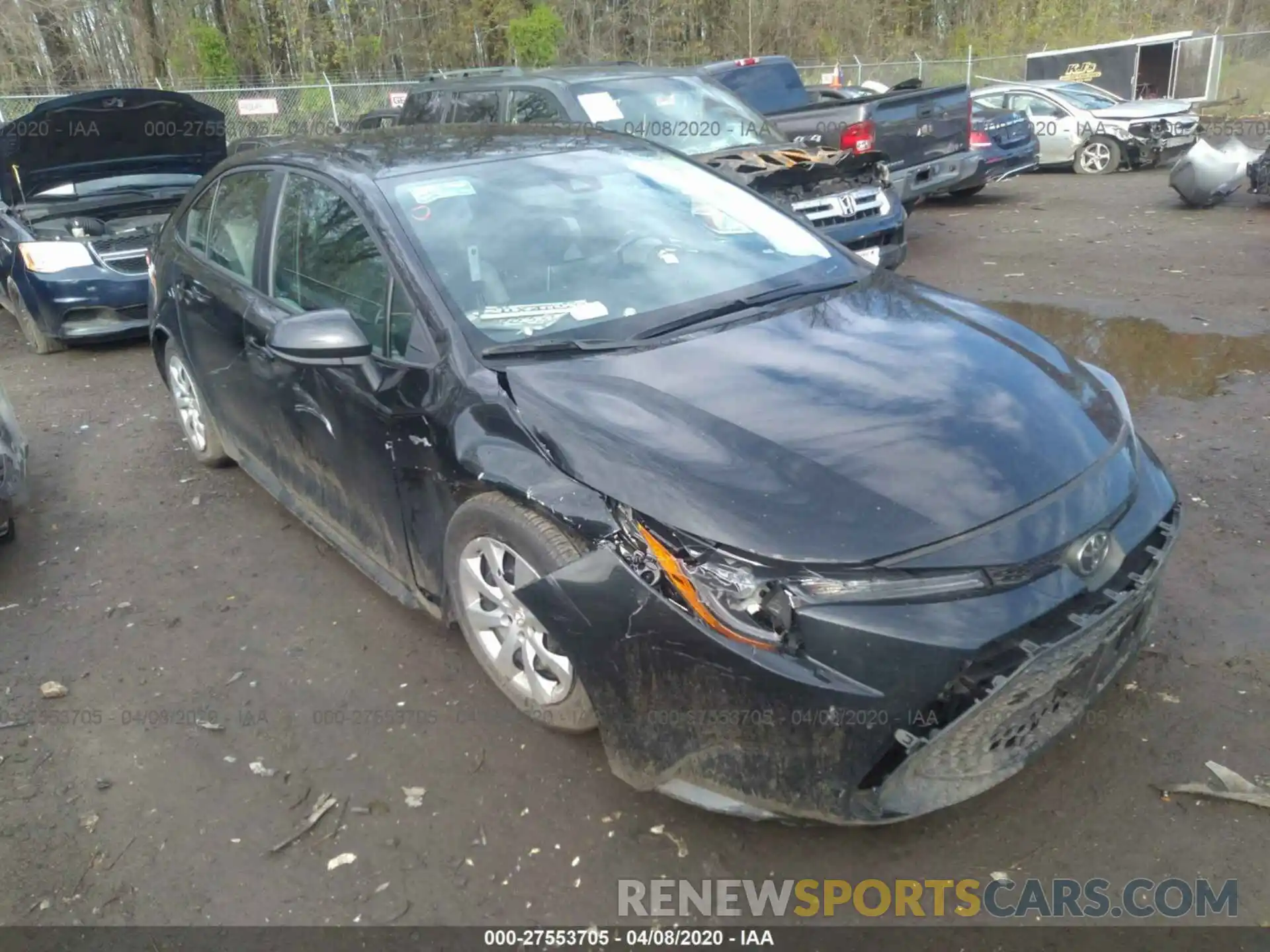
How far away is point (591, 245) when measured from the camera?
3447mm

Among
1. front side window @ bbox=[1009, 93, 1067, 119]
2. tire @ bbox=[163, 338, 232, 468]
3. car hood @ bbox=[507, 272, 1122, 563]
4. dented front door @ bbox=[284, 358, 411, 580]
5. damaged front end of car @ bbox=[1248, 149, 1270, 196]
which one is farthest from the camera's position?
front side window @ bbox=[1009, 93, 1067, 119]

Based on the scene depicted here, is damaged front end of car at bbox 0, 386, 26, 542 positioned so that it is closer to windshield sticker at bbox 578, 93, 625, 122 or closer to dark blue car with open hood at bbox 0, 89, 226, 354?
dark blue car with open hood at bbox 0, 89, 226, 354

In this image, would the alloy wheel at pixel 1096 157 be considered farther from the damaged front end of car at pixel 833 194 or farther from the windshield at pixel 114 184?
the windshield at pixel 114 184

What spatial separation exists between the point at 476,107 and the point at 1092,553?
23.7 ft

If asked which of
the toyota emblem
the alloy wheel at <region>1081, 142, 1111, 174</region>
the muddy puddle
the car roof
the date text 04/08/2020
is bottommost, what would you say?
the alloy wheel at <region>1081, 142, 1111, 174</region>

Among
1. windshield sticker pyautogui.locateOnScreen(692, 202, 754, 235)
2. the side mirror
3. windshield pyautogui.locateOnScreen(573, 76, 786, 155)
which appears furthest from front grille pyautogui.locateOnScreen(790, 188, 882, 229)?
the side mirror

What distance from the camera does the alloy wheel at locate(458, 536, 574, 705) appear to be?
2820 millimetres

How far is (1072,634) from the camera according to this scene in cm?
224

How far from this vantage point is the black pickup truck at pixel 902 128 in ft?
30.6

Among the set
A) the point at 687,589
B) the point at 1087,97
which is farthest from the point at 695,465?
the point at 1087,97

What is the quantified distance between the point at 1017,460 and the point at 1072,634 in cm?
46

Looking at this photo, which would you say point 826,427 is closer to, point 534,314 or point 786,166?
point 534,314

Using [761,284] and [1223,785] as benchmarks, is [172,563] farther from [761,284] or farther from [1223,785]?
[1223,785]

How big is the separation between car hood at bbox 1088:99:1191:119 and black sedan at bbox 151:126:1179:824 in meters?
12.9
